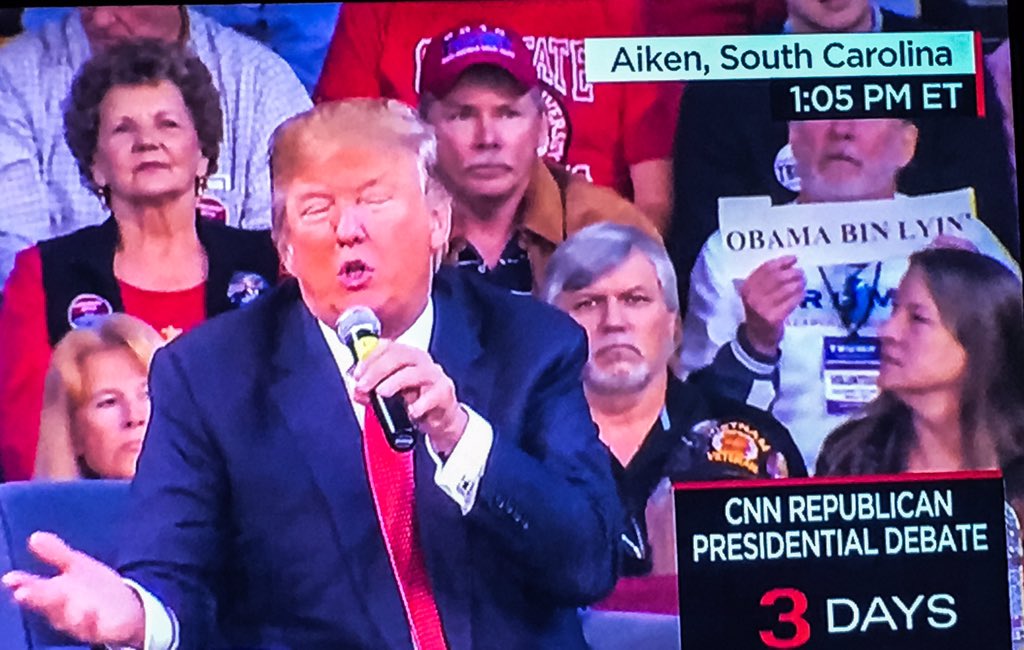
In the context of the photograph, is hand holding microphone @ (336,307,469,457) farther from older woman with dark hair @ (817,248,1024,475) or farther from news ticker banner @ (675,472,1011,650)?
older woman with dark hair @ (817,248,1024,475)

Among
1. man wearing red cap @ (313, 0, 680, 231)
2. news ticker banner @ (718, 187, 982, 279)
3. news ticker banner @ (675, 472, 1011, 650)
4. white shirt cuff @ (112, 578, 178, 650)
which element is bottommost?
white shirt cuff @ (112, 578, 178, 650)

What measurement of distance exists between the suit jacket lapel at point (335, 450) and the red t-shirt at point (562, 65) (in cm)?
43

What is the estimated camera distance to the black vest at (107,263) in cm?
216

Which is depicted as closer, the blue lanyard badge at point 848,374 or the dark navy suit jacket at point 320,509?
the dark navy suit jacket at point 320,509

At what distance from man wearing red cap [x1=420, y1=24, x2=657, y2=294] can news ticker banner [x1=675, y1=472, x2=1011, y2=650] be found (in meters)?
0.43

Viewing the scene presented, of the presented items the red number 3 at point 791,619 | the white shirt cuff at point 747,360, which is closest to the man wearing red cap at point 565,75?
the white shirt cuff at point 747,360

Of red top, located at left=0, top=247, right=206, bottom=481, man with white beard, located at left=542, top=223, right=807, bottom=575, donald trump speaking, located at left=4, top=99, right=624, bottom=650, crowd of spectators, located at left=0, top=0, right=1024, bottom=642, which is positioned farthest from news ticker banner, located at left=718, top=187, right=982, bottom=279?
red top, located at left=0, top=247, right=206, bottom=481

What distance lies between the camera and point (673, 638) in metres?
2.19

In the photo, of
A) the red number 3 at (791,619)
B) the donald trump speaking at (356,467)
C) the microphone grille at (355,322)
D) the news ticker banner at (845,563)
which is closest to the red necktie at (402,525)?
the donald trump speaking at (356,467)

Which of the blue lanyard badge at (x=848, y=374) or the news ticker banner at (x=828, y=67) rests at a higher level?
the news ticker banner at (x=828, y=67)

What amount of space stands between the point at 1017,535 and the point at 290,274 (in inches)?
47.4

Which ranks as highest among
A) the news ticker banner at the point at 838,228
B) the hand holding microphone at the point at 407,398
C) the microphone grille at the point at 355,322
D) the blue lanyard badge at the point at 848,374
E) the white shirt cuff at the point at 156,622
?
the news ticker banner at the point at 838,228

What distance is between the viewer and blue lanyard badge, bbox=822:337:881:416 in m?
2.25

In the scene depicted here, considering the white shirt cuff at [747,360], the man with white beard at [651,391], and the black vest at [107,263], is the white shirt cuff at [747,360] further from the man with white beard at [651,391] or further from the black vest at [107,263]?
the black vest at [107,263]
